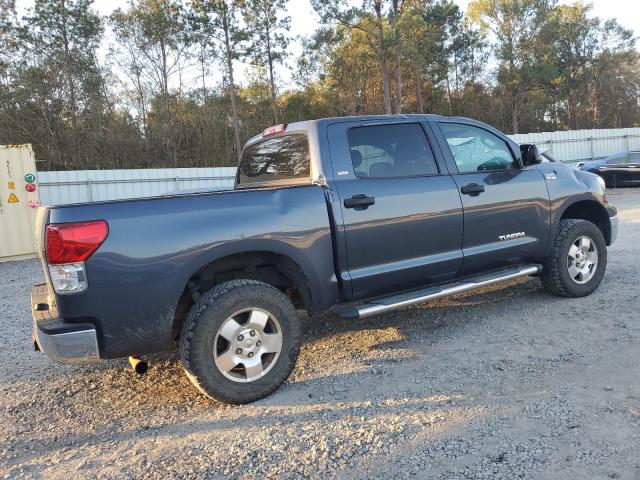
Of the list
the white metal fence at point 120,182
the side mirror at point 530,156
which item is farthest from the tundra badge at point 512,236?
the white metal fence at point 120,182

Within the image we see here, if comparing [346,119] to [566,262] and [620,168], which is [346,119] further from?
[620,168]

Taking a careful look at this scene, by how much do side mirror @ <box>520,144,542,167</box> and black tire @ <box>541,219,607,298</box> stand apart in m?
0.70

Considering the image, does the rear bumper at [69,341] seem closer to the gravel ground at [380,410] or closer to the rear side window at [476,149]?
the gravel ground at [380,410]

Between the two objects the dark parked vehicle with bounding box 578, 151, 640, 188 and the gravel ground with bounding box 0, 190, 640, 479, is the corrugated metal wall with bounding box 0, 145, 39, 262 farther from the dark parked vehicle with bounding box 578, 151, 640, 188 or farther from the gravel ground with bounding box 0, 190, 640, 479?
the dark parked vehicle with bounding box 578, 151, 640, 188

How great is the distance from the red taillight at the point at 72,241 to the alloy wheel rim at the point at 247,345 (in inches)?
35.7

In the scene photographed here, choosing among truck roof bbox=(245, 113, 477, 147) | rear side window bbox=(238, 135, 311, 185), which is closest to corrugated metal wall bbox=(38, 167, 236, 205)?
rear side window bbox=(238, 135, 311, 185)

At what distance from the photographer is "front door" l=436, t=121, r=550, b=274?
4.34 metres

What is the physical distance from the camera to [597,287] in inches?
209

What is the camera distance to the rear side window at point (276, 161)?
4051 millimetres

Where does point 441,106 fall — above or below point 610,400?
above

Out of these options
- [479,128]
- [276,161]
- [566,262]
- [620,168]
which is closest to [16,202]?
[276,161]

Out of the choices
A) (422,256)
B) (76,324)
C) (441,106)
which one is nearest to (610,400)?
(422,256)

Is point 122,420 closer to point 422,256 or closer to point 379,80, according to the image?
point 422,256

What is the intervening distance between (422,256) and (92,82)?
89.9ft
